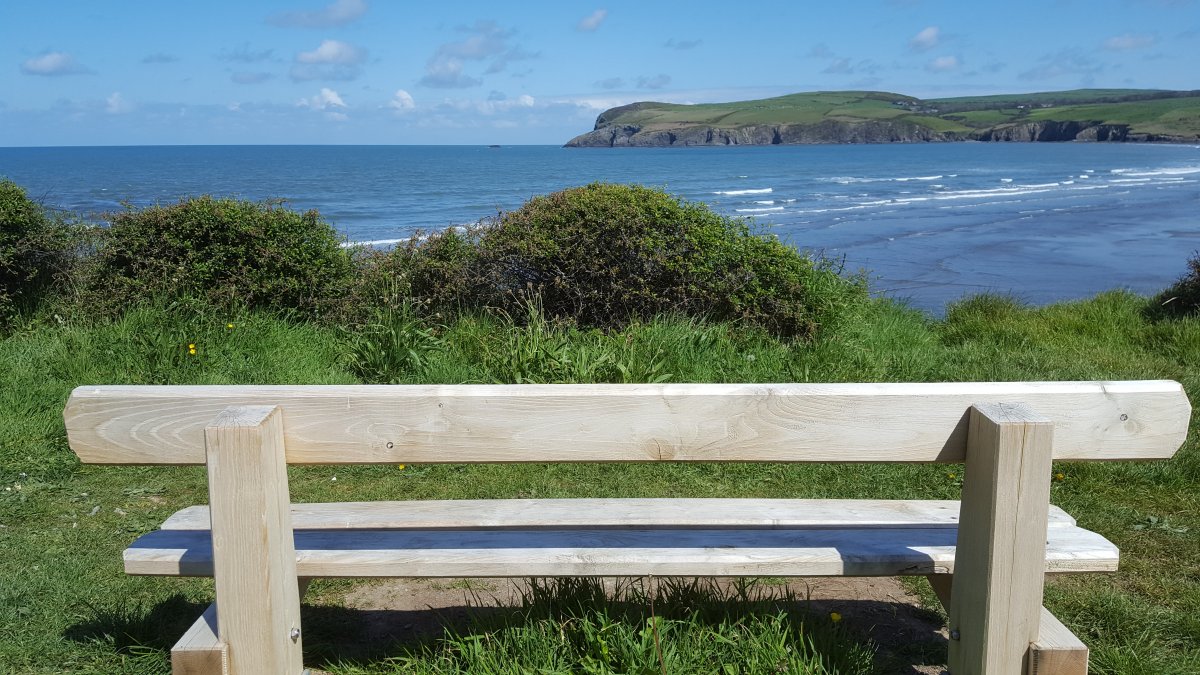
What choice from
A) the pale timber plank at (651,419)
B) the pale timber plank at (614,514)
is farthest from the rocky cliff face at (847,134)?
the pale timber plank at (651,419)

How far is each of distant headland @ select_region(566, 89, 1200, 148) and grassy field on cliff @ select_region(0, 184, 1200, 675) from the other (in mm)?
115774

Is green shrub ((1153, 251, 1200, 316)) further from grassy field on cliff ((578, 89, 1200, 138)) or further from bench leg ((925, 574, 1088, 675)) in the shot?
grassy field on cliff ((578, 89, 1200, 138))

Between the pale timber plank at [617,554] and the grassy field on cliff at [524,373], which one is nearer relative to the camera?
the pale timber plank at [617,554]

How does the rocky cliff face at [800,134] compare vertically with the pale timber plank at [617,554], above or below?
above

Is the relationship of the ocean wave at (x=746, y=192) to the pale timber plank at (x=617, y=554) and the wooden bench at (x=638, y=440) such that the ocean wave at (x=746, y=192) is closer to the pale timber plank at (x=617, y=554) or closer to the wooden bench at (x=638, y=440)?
the pale timber plank at (x=617, y=554)

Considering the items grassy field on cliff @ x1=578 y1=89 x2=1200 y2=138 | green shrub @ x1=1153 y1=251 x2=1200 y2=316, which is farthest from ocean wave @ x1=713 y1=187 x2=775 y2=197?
grassy field on cliff @ x1=578 y1=89 x2=1200 y2=138

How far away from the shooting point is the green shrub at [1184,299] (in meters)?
8.37

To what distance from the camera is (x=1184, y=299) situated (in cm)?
846

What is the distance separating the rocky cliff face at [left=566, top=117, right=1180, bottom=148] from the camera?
418ft

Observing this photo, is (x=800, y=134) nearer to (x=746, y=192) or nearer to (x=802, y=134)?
(x=802, y=134)

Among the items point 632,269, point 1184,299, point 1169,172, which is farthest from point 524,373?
point 1169,172

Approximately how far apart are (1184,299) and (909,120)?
149m

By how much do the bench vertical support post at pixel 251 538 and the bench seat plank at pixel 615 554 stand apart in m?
0.30

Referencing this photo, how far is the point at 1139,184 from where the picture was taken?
3712cm
